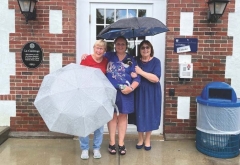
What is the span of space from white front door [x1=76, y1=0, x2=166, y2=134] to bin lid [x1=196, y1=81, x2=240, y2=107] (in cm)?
95

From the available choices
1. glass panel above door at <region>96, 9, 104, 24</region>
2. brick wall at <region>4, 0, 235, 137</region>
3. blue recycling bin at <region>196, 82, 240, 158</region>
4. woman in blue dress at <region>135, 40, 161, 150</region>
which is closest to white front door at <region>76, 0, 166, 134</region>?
glass panel above door at <region>96, 9, 104, 24</region>

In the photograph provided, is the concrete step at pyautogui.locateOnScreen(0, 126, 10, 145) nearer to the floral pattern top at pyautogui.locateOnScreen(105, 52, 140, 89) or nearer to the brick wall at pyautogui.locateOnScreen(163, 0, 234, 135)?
the floral pattern top at pyautogui.locateOnScreen(105, 52, 140, 89)

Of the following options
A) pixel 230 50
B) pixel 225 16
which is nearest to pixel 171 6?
pixel 225 16

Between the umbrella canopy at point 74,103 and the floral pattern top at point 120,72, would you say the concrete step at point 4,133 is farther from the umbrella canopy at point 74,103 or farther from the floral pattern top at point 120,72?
the floral pattern top at point 120,72

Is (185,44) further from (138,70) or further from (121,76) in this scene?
(121,76)

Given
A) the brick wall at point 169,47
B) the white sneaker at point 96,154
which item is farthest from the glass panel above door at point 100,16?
the white sneaker at point 96,154

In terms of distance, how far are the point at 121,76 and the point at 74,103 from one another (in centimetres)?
84

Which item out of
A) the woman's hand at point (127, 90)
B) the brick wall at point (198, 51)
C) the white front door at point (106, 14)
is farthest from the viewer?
the white front door at point (106, 14)

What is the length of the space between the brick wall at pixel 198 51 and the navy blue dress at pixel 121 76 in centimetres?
101

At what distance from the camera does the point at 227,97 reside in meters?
3.56

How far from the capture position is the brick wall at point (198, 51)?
4.06m

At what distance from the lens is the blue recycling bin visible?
133 inches

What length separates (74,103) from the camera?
268 centimetres

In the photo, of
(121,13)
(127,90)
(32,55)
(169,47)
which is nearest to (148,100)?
(127,90)
